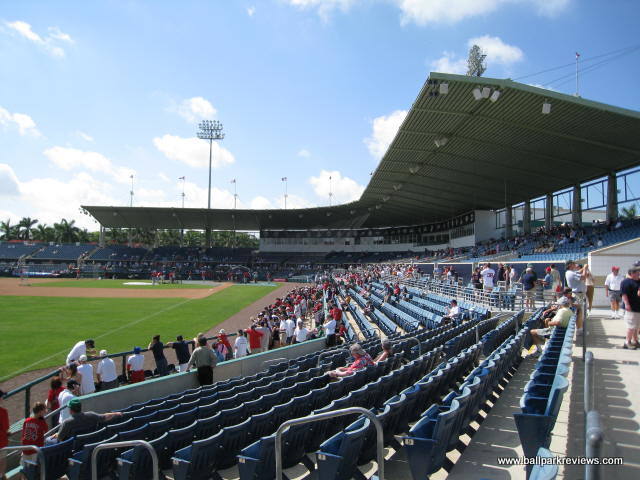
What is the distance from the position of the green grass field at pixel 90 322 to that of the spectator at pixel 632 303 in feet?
49.6

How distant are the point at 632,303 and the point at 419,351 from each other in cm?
383

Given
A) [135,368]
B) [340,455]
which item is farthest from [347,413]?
[135,368]

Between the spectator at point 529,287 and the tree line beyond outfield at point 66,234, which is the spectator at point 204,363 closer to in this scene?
the spectator at point 529,287

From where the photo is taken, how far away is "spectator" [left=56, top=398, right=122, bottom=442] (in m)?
5.75

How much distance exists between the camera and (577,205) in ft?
112

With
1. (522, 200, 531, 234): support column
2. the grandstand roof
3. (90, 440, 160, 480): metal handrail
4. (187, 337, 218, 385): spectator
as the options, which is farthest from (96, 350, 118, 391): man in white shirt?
(522, 200, 531, 234): support column

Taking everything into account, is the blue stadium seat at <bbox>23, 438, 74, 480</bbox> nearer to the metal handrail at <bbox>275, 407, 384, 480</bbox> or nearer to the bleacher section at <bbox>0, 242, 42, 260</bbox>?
the metal handrail at <bbox>275, 407, 384, 480</bbox>

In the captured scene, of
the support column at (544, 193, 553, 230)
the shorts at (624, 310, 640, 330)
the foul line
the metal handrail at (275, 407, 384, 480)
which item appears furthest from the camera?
the support column at (544, 193, 553, 230)

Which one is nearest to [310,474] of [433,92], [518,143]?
[433,92]

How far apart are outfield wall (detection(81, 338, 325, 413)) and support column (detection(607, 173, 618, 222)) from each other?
26.8m

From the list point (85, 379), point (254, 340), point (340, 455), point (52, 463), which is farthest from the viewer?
point (254, 340)

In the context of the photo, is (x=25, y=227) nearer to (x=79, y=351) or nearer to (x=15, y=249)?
(x=15, y=249)

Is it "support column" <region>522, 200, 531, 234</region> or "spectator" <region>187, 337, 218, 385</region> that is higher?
"support column" <region>522, 200, 531, 234</region>

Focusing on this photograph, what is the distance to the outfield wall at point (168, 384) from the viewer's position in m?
7.26
